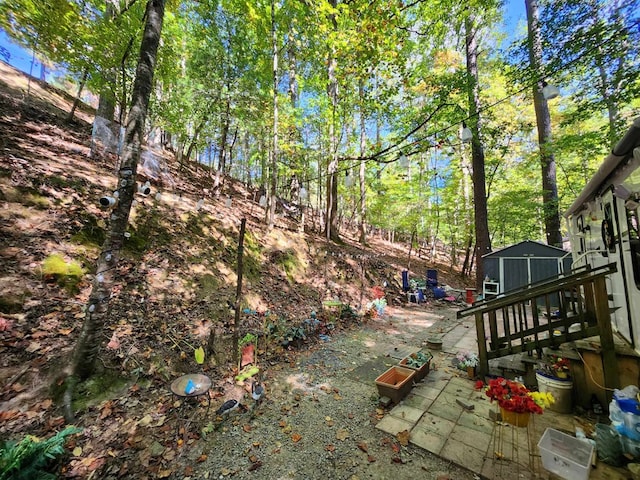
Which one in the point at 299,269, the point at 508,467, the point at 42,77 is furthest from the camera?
the point at 42,77

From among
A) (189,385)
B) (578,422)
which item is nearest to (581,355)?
(578,422)

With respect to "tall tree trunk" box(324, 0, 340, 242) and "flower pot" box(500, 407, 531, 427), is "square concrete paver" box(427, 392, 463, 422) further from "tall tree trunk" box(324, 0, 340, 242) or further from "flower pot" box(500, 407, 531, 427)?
"tall tree trunk" box(324, 0, 340, 242)

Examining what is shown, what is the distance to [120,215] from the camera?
3248mm

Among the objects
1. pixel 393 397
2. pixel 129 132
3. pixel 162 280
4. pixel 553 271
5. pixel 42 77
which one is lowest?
pixel 393 397

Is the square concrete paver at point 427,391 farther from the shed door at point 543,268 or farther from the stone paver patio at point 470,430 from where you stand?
the shed door at point 543,268

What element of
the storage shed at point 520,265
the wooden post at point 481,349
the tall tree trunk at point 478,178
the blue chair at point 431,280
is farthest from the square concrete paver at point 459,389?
the blue chair at point 431,280

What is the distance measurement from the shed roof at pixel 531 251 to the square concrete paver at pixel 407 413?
7.77m

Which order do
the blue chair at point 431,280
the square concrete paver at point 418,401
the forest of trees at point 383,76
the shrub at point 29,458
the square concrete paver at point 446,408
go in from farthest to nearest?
the blue chair at point 431,280
the forest of trees at point 383,76
the square concrete paver at point 418,401
the square concrete paver at point 446,408
the shrub at point 29,458

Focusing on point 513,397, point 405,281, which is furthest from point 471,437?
point 405,281

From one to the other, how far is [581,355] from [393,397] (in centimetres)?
233

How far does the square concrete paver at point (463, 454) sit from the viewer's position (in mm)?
2303

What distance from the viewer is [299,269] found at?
8023 mm

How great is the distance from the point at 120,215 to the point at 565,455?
5443 millimetres

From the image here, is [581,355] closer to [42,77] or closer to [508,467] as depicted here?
[508,467]
